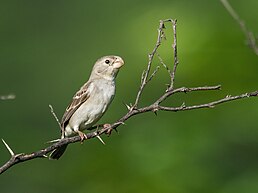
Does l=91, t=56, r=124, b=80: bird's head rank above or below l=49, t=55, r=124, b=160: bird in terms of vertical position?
above

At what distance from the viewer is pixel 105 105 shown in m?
7.75

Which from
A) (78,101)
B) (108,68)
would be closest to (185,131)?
(108,68)

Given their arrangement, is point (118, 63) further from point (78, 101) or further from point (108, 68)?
point (78, 101)

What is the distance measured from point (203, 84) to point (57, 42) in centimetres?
1346

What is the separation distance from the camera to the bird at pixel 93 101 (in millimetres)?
7746

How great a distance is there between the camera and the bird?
7.75m

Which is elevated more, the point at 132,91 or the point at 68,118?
the point at 68,118

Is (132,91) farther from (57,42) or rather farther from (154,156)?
(57,42)

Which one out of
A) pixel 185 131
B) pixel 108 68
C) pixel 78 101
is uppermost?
pixel 108 68

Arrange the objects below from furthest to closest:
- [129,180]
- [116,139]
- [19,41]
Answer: [19,41] < [116,139] < [129,180]

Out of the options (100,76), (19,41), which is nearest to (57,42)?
(19,41)

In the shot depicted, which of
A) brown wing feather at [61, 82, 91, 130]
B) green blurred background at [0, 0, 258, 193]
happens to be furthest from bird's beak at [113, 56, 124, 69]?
green blurred background at [0, 0, 258, 193]

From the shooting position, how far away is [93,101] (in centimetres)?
780

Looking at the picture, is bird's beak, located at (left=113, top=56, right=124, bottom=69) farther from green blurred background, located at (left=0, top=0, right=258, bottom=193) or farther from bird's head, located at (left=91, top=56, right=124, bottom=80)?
green blurred background, located at (left=0, top=0, right=258, bottom=193)
